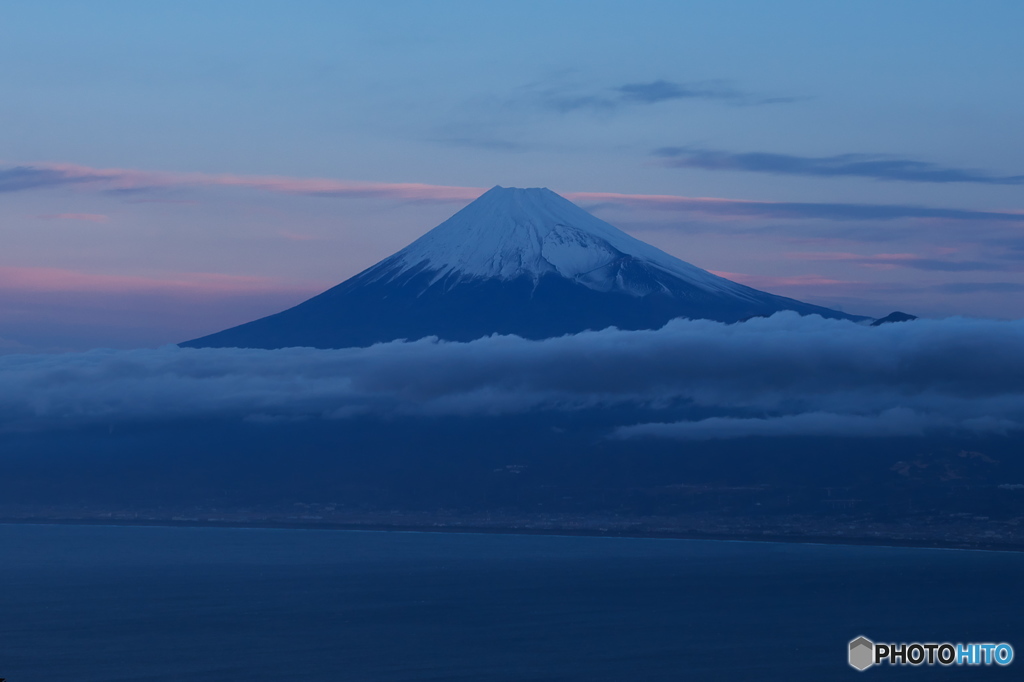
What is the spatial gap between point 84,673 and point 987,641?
70.3 metres

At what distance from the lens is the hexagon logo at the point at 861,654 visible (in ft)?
308

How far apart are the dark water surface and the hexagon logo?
86 centimetres

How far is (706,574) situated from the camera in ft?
597

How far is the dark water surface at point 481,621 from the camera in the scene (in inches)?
3639

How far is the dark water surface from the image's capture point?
92438mm

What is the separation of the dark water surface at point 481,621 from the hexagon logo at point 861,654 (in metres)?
0.86

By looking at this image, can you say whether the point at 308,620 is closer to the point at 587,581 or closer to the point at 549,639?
the point at 549,639

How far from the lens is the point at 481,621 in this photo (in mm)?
120750

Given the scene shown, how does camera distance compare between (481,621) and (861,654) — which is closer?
(861,654)

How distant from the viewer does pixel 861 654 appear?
324 ft

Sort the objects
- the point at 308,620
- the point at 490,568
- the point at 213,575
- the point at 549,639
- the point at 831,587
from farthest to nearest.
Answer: the point at 490,568
the point at 213,575
the point at 831,587
the point at 308,620
the point at 549,639

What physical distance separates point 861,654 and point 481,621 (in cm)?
3593

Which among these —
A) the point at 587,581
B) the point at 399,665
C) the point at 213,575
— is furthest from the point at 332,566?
the point at 399,665

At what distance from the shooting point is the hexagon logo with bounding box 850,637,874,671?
308 feet
